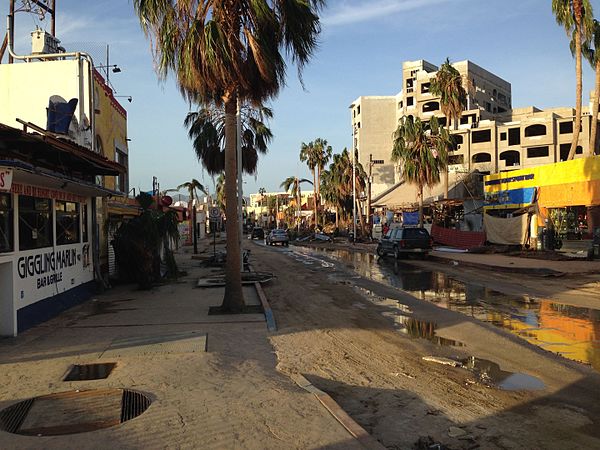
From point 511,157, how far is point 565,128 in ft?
23.1

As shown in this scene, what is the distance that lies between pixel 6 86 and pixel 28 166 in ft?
30.3

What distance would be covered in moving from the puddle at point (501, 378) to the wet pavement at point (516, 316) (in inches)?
3.9

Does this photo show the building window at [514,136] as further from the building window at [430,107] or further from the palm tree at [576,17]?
the palm tree at [576,17]

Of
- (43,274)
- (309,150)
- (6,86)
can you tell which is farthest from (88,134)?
(309,150)

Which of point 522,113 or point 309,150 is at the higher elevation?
point 522,113

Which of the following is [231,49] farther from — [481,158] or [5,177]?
[481,158]

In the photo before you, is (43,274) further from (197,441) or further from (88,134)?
(197,441)

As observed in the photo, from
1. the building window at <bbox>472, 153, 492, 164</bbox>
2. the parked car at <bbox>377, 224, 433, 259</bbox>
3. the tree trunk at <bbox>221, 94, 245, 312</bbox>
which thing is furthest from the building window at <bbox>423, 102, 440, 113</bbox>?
the tree trunk at <bbox>221, 94, 245, 312</bbox>

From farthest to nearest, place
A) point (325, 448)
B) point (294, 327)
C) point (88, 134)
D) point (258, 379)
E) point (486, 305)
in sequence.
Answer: point (88, 134)
point (486, 305)
point (294, 327)
point (258, 379)
point (325, 448)

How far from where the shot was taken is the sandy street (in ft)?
16.4

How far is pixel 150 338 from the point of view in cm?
884

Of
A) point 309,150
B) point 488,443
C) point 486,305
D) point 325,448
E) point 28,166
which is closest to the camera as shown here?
point 325,448

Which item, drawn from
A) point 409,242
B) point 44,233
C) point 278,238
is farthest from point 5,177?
point 278,238

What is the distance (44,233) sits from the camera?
11.3 m
